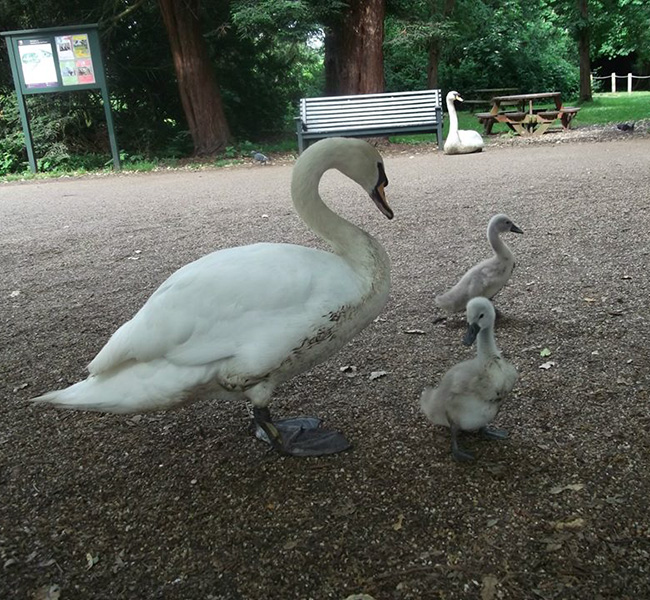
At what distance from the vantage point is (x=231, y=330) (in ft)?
7.83

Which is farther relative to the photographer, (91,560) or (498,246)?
(498,246)

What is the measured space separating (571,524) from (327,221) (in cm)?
146

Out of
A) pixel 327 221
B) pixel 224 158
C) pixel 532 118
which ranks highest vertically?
pixel 532 118

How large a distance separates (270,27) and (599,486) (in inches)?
490

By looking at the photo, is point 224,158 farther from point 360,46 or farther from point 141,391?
point 141,391

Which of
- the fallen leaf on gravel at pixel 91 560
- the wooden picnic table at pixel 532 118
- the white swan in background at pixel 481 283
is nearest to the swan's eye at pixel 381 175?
the white swan in background at pixel 481 283

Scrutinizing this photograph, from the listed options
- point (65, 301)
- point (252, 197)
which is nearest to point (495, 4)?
point (252, 197)

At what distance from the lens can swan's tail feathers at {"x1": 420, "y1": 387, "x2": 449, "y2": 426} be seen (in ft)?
8.81

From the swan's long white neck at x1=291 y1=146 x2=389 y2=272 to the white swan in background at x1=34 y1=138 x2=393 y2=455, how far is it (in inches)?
2.9

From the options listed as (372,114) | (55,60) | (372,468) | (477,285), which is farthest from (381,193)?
(55,60)

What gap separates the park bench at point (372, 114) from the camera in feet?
40.4

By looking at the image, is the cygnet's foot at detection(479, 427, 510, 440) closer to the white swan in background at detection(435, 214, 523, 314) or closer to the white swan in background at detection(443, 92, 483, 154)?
the white swan in background at detection(435, 214, 523, 314)

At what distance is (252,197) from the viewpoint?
8672mm

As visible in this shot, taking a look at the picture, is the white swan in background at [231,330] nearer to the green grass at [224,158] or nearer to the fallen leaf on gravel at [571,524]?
the fallen leaf on gravel at [571,524]
